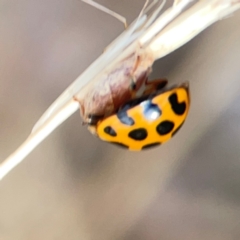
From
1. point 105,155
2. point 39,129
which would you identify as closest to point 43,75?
point 105,155

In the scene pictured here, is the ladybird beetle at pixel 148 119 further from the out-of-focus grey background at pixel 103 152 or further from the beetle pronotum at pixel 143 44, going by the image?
the out-of-focus grey background at pixel 103 152

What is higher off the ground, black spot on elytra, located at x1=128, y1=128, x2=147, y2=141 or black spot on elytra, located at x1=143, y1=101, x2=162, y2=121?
black spot on elytra, located at x1=143, y1=101, x2=162, y2=121

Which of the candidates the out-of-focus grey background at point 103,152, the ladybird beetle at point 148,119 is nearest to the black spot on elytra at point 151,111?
the ladybird beetle at point 148,119

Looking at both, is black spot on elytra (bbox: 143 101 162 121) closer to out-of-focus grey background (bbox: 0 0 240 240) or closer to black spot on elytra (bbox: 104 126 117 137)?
black spot on elytra (bbox: 104 126 117 137)

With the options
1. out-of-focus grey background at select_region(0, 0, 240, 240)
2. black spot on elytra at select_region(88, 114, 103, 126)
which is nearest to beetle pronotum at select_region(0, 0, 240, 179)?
black spot on elytra at select_region(88, 114, 103, 126)

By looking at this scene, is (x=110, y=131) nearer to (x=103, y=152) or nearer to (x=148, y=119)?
(x=148, y=119)

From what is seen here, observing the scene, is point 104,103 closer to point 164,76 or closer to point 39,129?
point 39,129

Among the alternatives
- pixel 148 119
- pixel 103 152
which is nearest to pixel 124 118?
pixel 148 119
